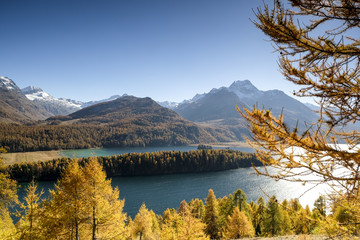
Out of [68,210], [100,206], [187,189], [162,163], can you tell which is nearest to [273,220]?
[100,206]

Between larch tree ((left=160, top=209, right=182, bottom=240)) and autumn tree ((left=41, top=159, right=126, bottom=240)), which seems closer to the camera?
autumn tree ((left=41, top=159, right=126, bottom=240))

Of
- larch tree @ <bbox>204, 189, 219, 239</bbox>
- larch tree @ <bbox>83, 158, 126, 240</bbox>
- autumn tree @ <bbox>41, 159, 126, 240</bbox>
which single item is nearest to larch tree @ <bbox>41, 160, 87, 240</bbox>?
autumn tree @ <bbox>41, 159, 126, 240</bbox>

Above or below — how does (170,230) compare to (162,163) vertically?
above

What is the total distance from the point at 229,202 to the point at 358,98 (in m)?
36.0

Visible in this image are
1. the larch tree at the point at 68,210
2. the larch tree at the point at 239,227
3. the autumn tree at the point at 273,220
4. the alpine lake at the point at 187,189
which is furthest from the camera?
the alpine lake at the point at 187,189

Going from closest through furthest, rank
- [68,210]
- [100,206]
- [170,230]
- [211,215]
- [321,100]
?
[321,100], [68,210], [100,206], [170,230], [211,215]

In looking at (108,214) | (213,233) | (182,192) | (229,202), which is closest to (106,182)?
(108,214)

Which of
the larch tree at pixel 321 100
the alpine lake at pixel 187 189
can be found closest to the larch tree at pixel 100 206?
the larch tree at pixel 321 100

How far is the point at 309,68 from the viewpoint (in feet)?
14.8

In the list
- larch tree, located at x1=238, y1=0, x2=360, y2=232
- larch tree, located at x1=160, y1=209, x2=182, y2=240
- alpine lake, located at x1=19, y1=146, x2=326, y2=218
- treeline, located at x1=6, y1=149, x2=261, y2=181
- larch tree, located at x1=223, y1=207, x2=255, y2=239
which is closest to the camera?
larch tree, located at x1=238, y1=0, x2=360, y2=232

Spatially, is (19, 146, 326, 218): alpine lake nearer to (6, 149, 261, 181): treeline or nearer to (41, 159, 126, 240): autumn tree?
(6, 149, 261, 181): treeline

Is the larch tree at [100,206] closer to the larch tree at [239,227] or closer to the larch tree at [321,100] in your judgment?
the larch tree at [321,100]

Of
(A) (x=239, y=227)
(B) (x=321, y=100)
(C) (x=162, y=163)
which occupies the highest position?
(B) (x=321, y=100)

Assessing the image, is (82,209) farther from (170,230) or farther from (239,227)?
(239,227)
